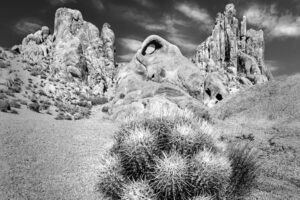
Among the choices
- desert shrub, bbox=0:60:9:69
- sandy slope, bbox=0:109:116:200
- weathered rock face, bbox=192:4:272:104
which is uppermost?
weathered rock face, bbox=192:4:272:104

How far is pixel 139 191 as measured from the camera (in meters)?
3.06

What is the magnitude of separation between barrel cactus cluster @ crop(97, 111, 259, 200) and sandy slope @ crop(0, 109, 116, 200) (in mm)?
568

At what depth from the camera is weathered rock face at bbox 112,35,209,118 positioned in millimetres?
13727

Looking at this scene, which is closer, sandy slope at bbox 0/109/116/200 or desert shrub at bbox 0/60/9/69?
sandy slope at bbox 0/109/116/200

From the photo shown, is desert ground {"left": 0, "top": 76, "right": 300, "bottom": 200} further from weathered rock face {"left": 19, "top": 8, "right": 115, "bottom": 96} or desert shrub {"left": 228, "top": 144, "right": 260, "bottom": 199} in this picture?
weathered rock face {"left": 19, "top": 8, "right": 115, "bottom": 96}

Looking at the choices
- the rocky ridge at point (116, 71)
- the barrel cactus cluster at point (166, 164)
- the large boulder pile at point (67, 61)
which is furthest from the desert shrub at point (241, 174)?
the large boulder pile at point (67, 61)

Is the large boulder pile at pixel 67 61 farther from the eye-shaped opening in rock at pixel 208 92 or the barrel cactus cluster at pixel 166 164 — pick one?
the barrel cactus cluster at pixel 166 164

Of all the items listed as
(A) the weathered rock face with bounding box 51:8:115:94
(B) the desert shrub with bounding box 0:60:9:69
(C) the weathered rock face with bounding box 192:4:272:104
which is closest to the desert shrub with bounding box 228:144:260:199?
(B) the desert shrub with bounding box 0:60:9:69

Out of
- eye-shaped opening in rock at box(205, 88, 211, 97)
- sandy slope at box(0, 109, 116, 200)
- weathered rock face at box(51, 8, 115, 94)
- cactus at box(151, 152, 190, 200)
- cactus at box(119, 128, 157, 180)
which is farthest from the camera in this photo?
weathered rock face at box(51, 8, 115, 94)

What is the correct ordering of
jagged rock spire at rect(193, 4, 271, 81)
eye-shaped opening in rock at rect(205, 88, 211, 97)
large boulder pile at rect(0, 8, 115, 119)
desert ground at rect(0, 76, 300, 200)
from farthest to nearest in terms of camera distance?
jagged rock spire at rect(193, 4, 271, 81), large boulder pile at rect(0, 8, 115, 119), eye-shaped opening in rock at rect(205, 88, 211, 97), desert ground at rect(0, 76, 300, 200)

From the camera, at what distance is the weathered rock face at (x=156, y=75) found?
45.0ft

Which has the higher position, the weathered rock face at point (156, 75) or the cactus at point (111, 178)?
the weathered rock face at point (156, 75)

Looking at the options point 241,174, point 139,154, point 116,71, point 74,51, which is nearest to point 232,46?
point 116,71

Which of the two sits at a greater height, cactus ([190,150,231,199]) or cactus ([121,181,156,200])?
cactus ([190,150,231,199])
